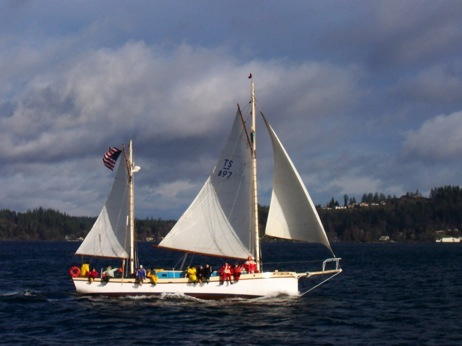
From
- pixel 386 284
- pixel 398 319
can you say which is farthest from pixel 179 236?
pixel 386 284

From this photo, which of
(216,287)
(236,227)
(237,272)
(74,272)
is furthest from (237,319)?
(74,272)

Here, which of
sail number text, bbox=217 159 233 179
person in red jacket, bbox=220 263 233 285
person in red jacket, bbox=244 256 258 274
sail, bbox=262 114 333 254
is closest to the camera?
sail, bbox=262 114 333 254

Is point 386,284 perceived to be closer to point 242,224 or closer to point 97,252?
point 242,224

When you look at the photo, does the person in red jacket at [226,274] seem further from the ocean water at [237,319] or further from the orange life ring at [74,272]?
the orange life ring at [74,272]

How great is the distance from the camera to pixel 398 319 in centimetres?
4391

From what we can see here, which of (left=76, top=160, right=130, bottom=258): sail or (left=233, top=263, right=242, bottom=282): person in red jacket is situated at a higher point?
(left=76, top=160, right=130, bottom=258): sail

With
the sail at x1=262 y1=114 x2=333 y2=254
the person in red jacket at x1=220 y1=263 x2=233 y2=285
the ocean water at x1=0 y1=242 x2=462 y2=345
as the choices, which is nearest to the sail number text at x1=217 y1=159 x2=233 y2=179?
the sail at x1=262 y1=114 x2=333 y2=254

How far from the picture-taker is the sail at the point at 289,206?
48.9 metres

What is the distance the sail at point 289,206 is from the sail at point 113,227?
12216mm

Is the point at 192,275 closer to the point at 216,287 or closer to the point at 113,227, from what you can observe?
the point at 216,287

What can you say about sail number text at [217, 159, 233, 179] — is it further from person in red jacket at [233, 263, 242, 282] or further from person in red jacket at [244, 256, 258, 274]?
person in red jacket at [233, 263, 242, 282]

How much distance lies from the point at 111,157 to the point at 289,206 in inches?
604

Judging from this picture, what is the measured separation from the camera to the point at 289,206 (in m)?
49.7

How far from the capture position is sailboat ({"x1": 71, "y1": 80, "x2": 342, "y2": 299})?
4959 centimetres
